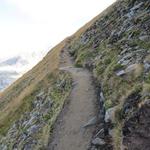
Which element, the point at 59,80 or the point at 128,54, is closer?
the point at 128,54

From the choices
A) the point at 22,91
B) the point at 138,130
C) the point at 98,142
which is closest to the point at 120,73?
the point at 98,142

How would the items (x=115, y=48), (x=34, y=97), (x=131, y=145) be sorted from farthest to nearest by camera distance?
(x=34, y=97), (x=115, y=48), (x=131, y=145)

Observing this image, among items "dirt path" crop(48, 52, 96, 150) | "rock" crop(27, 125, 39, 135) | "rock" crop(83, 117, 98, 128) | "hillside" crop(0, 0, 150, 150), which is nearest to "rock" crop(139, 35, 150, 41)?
"hillside" crop(0, 0, 150, 150)

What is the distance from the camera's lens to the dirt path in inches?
884

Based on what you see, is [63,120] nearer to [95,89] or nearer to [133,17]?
[95,89]

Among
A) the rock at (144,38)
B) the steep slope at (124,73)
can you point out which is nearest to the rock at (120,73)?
the steep slope at (124,73)

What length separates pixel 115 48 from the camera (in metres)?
33.9

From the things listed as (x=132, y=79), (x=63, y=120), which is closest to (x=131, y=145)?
(x=132, y=79)

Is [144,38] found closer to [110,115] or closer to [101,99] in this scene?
[101,99]

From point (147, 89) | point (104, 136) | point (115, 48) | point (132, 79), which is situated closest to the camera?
point (147, 89)

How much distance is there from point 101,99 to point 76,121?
2.51 metres

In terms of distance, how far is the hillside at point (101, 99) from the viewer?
19141 millimetres

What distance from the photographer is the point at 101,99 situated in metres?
25.7

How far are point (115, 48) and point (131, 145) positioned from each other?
701 inches
